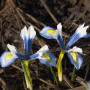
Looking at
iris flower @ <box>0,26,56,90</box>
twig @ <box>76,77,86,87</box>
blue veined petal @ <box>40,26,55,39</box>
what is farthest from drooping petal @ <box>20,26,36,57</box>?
twig @ <box>76,77,86,87</box>

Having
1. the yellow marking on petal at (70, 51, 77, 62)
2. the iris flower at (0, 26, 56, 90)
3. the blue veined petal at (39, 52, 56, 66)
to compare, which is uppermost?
the iris flower at (0, 26, 56, 90)

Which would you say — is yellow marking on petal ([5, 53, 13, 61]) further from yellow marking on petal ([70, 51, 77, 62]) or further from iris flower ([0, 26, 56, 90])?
yellow marking on petal ([70, 51, 77, 62])

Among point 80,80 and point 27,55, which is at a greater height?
point 27,55

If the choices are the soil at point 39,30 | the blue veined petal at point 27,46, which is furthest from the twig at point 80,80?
the blue veined petal at point 27,46

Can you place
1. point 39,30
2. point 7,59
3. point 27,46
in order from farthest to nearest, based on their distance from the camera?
point 39,30 → point 27,46 → point 7,59

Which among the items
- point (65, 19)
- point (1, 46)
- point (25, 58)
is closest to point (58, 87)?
point (25, 58)

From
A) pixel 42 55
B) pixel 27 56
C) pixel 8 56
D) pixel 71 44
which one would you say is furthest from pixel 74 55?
pixel 8 56

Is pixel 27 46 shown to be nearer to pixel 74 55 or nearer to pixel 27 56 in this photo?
pixel 27 56

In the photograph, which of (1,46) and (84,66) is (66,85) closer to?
(84,66)

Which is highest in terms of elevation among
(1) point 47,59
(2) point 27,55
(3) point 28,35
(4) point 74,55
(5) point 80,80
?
(3) point 28,35
